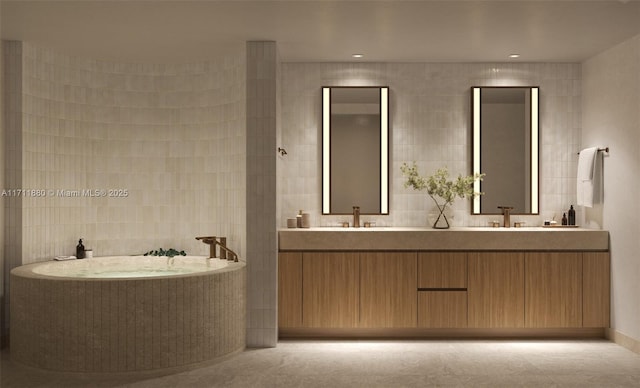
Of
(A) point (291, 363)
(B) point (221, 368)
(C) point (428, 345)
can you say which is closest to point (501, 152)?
(C) point (428, 345)

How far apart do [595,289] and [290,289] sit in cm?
271

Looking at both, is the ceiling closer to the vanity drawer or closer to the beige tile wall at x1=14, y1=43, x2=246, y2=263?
the beige tile wall at x1=14, y1=43, x2=246, y2=263

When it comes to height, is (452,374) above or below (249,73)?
below

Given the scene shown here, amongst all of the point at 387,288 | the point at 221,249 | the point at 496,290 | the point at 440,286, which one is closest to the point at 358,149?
the point at 387,288

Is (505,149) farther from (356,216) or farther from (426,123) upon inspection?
(356,216)

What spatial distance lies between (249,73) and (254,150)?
65 centimetres

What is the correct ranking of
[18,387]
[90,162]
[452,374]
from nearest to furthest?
1. [18,387]
2. [452,374]
3. [90,162]

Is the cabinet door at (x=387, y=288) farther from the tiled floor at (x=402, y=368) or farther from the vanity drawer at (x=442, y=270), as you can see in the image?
the tiled floor at (x=402, y=368)

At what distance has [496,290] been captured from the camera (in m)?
5.00

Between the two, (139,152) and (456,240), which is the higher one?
(139,152)

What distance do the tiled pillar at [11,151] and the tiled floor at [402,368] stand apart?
2.73ft

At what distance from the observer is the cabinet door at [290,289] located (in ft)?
16.3

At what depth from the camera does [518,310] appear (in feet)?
16.4

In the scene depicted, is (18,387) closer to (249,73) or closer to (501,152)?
(249,73)
